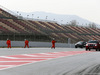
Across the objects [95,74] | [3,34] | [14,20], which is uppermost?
[14,20]

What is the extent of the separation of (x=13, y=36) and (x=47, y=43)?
688 cm

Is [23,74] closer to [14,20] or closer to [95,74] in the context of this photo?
[95,74]

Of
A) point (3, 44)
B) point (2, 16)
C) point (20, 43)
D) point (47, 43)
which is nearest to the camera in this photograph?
point (3, 44)

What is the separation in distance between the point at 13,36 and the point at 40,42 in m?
5.07

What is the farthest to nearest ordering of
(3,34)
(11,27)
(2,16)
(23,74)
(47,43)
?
(2,16) → (11,27) → (47,43) → (3,34) → (23,74)

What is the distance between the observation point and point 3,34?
45.7 meters

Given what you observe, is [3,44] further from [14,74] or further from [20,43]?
[14,74]

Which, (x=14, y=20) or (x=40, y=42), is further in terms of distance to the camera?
(x=14, y=20)

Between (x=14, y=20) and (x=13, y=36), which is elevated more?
(x=14, y=20)

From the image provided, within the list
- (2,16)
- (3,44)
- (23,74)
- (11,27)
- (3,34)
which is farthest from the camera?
(2,16)

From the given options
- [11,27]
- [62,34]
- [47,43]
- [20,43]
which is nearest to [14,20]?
[11,27]

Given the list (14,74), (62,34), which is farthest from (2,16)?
(14,74)

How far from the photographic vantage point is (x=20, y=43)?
42.8 metres

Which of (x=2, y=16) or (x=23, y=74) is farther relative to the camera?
(x=2, y=16)
